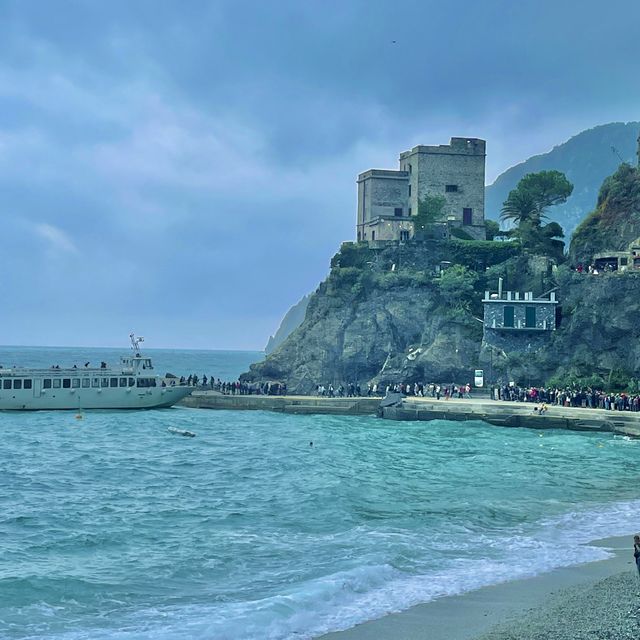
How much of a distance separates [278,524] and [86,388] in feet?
159

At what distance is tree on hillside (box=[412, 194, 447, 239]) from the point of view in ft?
335

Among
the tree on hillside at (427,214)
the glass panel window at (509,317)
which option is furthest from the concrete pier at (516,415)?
the tree on hillside at (427,214)

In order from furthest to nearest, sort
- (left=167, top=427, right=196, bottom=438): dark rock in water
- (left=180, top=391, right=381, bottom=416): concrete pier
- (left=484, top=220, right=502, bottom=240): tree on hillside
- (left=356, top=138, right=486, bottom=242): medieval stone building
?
(left=484, top=220, right=502, bottom=240): tree on hillside
(left=356, top=138, right=486, bottom=242): medieval stone building
(left=180, top=391, right=381, bottom=416): concrete pier
(left=167, top=427, right=196, bottom=438): dark rock in water

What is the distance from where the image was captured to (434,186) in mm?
108000

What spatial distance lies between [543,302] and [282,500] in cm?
5066

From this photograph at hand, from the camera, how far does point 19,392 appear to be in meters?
79.2

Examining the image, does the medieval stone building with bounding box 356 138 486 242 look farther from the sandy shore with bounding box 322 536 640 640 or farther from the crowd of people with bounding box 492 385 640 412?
the sandy shore with bounding box 322 536 640 640

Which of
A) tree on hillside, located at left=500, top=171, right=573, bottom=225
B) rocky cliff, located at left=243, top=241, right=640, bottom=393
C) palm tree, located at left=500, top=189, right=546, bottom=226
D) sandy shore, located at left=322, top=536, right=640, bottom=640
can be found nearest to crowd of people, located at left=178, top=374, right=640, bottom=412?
rocky cliff, located at left=243, top=241, right=640, bottom=393

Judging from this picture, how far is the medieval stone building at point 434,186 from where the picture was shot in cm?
10762

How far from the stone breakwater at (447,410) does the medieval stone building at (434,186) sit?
30.5 m

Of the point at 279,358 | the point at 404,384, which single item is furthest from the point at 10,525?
the point at 279,358

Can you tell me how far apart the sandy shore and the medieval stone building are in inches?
3171

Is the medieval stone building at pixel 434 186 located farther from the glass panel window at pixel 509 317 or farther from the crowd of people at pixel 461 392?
the crowd of people at pixel 461 392

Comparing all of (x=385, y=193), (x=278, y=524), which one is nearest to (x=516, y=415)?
(x=278, y=524)
